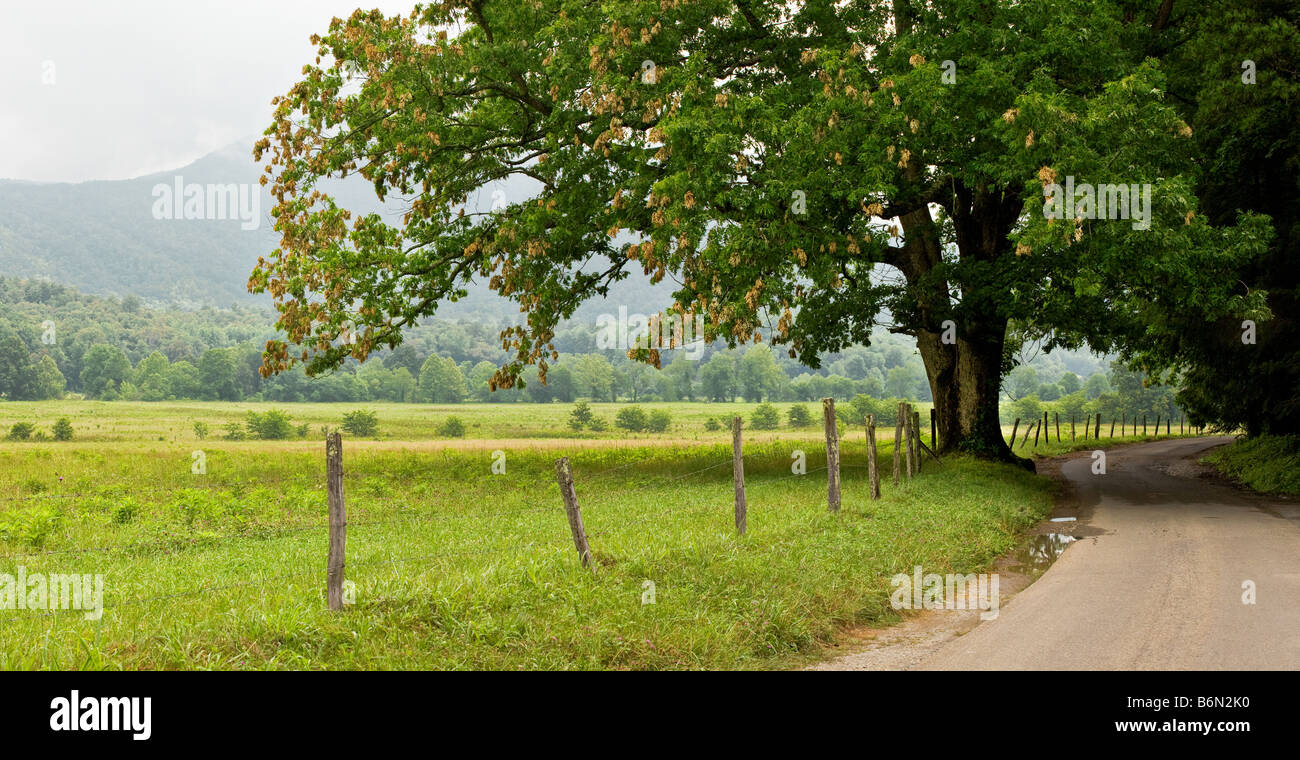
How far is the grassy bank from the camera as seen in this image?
23248 mm

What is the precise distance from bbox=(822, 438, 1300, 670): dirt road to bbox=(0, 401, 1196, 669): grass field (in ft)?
3.81

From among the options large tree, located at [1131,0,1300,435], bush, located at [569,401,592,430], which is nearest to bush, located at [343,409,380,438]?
bush, located at [569,401,592,430]

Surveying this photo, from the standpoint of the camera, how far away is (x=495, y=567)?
361 inches

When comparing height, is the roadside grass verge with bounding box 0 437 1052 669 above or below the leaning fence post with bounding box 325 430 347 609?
below

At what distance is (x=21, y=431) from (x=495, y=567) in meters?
56.5

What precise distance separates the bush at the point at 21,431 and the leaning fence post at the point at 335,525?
54.4 meters

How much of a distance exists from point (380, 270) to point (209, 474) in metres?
9.13

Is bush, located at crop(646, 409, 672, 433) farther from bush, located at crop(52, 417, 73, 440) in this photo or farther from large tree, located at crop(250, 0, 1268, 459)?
large tree, located at crop(250, 0, 1268, 459)

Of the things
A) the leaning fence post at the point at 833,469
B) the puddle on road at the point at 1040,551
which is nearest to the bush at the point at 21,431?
the leaning fence post at the point at 833,469

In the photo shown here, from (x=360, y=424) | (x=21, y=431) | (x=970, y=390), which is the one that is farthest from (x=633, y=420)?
(x=970, y=390)
